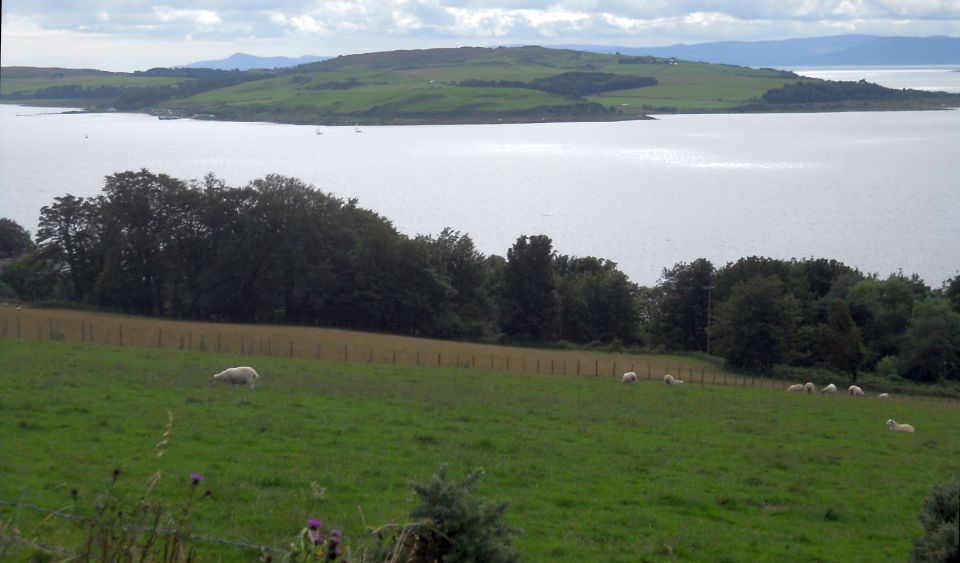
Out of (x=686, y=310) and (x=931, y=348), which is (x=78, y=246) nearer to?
(x=686, y=310)

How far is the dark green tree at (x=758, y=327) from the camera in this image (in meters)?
44.5

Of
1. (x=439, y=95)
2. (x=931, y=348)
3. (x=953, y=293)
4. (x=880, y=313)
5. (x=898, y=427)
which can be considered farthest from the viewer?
Result: (x=439, y=95)

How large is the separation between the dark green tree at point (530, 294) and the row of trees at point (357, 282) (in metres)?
0.08

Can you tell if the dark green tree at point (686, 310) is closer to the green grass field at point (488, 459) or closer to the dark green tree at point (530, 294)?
the dark green tree at point (530, 294)

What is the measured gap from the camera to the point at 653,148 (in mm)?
152375

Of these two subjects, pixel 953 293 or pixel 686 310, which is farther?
pixel 953 293

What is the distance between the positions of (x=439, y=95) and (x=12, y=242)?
4491 inches

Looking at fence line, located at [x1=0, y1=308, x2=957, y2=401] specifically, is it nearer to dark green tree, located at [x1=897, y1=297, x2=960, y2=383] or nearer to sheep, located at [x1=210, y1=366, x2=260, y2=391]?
dark green tree, located at [x1=897, y1=297, x2=960, y2=383]

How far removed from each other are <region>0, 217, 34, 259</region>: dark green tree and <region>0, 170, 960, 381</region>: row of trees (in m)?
8.62

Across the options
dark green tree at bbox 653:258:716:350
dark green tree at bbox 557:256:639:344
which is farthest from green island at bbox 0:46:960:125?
dark green tree at bbox 557:256:639:344

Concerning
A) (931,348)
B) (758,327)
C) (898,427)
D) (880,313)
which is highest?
(898,427)

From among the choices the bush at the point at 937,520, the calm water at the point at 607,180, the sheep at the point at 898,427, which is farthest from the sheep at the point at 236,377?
the calm water at the point at 607,180

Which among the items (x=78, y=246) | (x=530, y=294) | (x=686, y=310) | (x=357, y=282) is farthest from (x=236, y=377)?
(x=686, y=310)

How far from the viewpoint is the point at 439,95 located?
170 m
